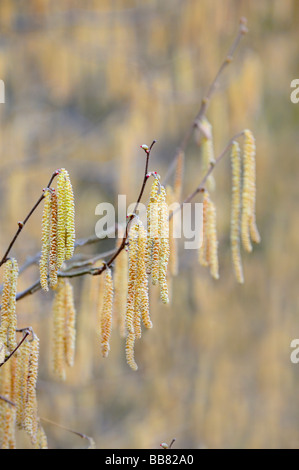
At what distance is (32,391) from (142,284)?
0.92 ft

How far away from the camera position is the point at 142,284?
83cm

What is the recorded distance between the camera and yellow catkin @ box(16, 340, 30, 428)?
0.94m

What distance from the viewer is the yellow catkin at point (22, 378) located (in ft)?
3.09

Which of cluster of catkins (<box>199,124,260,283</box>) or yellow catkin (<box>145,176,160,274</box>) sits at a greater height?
cluster of catkins (<box>199,124,260,283</box>)

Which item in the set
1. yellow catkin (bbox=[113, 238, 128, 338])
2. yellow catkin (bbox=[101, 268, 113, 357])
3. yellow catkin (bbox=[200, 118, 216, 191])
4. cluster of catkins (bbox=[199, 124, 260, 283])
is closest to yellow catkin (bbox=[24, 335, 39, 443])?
yellow catkin (bbox=[101, 268, 113, 357])

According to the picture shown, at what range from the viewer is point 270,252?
298cm

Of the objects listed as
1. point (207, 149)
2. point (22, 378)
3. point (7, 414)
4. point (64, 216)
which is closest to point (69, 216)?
point (64, 216)

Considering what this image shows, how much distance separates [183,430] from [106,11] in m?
1.99

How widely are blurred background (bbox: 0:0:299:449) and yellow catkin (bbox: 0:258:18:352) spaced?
4.54 ft

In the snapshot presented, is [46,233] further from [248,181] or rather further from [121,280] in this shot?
[248,181]

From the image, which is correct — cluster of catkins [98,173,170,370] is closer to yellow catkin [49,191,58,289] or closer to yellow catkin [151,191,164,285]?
yellow catkin [151,191,164,285]

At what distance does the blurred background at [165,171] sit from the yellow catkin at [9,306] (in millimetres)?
1385

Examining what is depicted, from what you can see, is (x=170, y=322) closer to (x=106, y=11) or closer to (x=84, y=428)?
(x=84, y=428)

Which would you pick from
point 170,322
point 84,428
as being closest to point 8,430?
point 170,322
